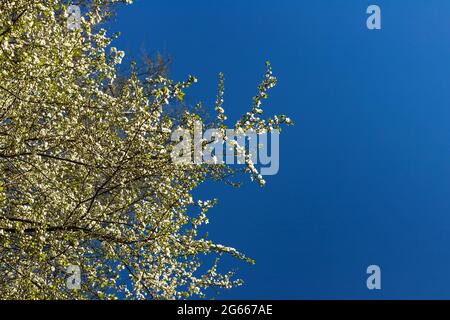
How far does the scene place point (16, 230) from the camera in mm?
9781

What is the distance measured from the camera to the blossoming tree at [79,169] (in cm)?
971

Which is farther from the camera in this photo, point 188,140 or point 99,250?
point 99,250

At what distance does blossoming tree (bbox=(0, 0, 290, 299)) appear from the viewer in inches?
382

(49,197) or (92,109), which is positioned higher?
(92,109)

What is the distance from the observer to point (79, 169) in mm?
11422

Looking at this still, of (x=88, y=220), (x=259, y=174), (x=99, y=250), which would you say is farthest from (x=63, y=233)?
(x=259, y=174)

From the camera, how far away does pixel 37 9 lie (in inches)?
388
